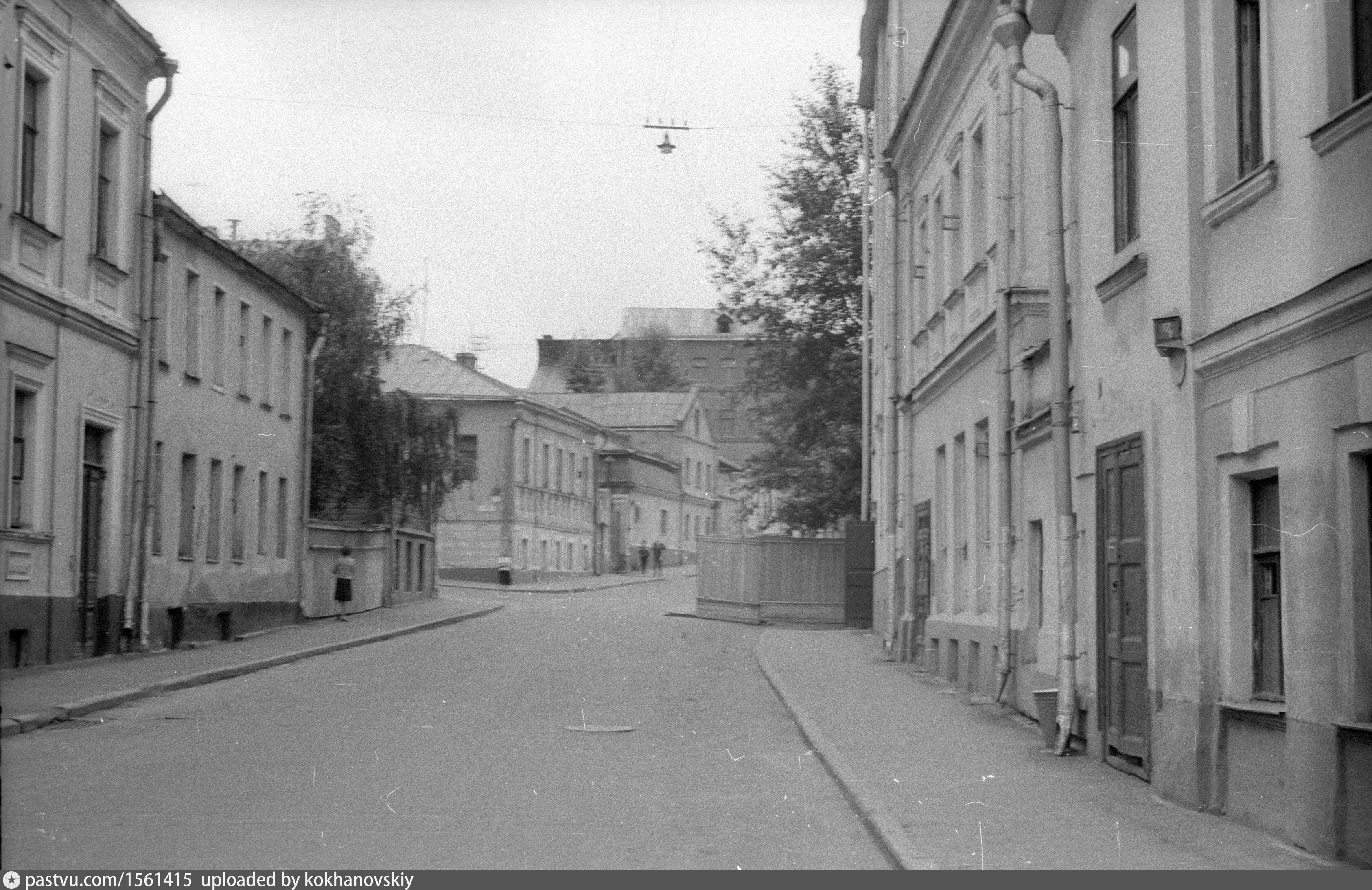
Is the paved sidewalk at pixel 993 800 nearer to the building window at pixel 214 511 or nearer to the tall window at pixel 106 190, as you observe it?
the tall window at pixel 106 190

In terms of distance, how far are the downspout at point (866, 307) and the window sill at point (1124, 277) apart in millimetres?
19824

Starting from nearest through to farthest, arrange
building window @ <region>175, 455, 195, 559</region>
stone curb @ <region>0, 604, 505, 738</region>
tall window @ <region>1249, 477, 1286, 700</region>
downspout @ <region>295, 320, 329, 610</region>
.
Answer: tall window @ <region>1249, 477, 1286, 700</region>
stone curb @ <region>0, 604, 505, 738</region>
building window @ <region>175, 455, 195, 559</region>
downspout @ <region>295, 320, 329, 610</region>

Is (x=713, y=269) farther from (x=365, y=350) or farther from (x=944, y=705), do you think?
(x=944, y=705)

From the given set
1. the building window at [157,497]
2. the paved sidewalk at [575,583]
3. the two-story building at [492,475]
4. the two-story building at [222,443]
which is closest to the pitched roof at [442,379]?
the two-story building at [492,475]

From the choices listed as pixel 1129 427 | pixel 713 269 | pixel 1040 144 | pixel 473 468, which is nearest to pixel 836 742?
pixel 1129 427

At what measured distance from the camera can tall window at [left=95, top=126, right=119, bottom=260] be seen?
2283 cm

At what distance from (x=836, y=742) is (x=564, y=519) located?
57408mm

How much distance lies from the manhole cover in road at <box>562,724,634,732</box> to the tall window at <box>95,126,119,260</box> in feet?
38.3

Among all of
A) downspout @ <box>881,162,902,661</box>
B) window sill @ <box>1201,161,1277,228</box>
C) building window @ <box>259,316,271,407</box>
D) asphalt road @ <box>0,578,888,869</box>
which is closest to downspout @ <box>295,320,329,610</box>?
building window @ <box>259,316,271,407</box>

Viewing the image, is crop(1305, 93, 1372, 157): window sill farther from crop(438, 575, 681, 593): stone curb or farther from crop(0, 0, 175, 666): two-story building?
crop(438, 575, 681, 593): stone curb

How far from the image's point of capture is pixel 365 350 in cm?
3816

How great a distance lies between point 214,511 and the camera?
93.7 feet

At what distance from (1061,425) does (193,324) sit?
17.7 m

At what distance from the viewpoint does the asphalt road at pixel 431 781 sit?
8.36 metres
